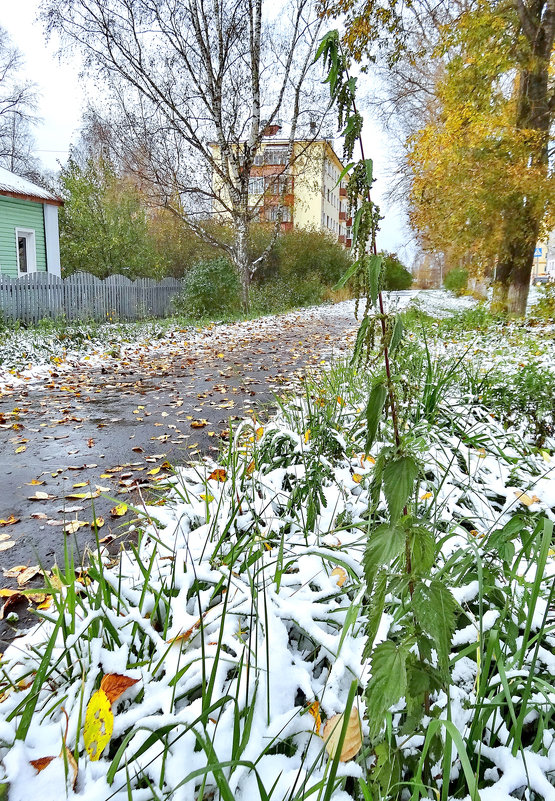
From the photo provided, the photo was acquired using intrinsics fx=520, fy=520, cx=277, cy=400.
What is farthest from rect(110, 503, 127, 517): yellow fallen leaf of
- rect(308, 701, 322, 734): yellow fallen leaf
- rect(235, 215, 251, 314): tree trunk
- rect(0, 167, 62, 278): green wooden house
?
rect(0, 167, 62, 278): green wooden house

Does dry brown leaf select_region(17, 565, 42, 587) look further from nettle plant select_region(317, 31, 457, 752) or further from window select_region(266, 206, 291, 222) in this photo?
window select_region(266, 206, 291, 222)

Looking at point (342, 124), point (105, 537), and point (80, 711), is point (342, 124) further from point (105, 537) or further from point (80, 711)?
point (105, 537)

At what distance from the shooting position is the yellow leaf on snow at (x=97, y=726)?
3.68ft

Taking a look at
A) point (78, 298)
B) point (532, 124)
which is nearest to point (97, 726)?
point (532, 124)

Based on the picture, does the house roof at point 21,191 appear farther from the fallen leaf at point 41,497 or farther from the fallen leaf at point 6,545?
the fallen leaf at point 6,545

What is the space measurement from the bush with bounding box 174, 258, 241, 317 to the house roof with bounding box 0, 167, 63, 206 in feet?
16.8

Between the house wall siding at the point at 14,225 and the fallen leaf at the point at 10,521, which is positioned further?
the house wall siding at the point at 14,225

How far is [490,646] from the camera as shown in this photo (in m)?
1.13

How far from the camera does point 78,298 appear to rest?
12141mm

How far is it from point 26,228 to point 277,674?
17.8m

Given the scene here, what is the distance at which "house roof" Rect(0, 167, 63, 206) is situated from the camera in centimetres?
1488

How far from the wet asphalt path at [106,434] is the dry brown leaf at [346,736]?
0.91 metres

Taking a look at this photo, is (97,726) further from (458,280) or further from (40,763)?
(458,280)

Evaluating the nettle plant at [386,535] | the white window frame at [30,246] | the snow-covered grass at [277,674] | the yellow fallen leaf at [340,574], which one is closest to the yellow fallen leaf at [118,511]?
the snow-covered grass at [277,674]
